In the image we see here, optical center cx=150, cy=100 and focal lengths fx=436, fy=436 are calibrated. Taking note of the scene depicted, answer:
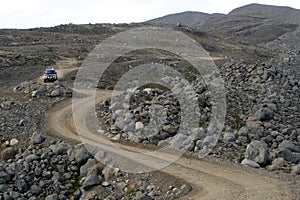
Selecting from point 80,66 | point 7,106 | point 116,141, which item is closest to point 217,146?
point 116,141

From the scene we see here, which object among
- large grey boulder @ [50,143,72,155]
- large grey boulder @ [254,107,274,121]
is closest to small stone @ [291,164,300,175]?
large grey boulder @ [254,107,274,121]

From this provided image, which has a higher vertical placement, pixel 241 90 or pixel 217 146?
pixel 241 90

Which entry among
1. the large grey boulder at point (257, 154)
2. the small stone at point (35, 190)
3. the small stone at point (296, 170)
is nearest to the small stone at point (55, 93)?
the small stone at point (35, 190)

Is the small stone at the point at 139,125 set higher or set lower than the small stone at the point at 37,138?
higher

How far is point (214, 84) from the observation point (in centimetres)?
3350

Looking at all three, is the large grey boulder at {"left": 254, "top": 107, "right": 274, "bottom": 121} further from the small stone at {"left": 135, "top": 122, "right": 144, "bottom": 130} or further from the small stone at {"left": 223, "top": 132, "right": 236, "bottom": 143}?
the small stone at {"left": 135, "top": 122, "right": 144, "bottom": 130}

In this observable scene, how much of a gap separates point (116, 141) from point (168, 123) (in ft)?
11.8

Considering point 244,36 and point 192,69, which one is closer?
point 192,69

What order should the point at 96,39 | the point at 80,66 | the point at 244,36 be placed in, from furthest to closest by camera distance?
the point at 244,36 < the point at 96,39 < the point at 80,66

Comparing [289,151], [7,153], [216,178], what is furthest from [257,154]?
[7,153]

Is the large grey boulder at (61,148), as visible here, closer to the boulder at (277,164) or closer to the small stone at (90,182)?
the small stone at (90,182)

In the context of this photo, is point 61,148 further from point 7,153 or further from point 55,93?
point 55,93

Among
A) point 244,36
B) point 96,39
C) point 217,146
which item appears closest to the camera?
point 217,146

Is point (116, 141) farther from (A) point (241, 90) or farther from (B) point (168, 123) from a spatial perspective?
(A) point (241, 90)
